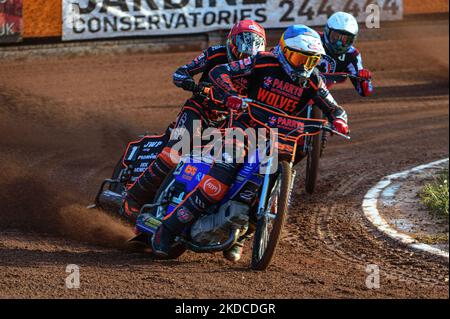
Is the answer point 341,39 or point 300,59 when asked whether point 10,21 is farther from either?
point 300,59

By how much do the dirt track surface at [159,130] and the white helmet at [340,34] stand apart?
153 centimetres

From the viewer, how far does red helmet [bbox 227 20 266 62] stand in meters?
8.36

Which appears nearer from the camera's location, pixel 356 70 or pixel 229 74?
pixel 229 74

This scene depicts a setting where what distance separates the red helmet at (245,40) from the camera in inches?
329

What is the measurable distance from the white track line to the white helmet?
1.58 metres

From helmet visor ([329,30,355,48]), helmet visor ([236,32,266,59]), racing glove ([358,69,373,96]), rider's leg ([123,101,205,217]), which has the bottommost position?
rider's leg ([123,101,205,217])

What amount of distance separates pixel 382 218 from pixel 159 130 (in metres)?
4.81

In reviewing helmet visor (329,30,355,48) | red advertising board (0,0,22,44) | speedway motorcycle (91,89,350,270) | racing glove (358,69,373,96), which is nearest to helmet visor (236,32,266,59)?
speedway motorcycle (91,89,350,270)

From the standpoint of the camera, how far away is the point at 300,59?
710 centimetres

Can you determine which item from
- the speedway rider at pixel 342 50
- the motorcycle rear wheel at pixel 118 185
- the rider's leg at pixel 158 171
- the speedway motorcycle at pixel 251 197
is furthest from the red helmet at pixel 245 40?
the speedway rider at pixel 342 50

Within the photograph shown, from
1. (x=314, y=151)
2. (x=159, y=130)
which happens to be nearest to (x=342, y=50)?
(x=314, y=151)

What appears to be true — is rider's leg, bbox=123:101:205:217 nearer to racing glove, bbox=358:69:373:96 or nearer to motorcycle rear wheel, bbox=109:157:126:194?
motorcycle rear wheel, bbox=109:157:126:194

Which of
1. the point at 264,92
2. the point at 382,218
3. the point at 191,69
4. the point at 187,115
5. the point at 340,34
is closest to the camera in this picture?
the point at 264,92

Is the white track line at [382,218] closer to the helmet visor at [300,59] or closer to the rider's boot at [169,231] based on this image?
the helmet visor at [300,59]
